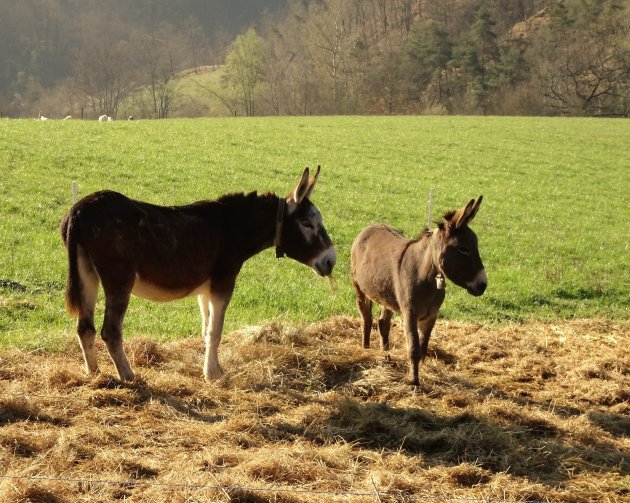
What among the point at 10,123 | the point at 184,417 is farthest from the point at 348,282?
the point at 10,123

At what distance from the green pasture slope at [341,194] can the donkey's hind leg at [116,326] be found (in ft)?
5.64

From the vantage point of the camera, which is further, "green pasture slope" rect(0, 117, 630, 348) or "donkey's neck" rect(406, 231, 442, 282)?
"green pasture slope" rect(0, 117, 630, 348)

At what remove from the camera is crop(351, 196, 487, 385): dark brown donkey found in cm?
705

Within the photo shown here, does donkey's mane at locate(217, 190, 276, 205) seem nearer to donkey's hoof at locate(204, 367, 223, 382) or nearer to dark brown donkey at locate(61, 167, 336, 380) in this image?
dark brown donkey at locate(61, 167, 336, 380)

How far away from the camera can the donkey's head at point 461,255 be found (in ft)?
23.1

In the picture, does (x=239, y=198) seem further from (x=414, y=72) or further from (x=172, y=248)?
(x=414, y=72)

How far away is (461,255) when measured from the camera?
704 centimetres

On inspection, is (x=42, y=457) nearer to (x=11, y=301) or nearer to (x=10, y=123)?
(x=11, y=301)

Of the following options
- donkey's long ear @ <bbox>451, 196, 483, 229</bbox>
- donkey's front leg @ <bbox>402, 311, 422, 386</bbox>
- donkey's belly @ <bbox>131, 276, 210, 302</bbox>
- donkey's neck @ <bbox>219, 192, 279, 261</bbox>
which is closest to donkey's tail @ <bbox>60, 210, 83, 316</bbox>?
donkey's belly @ <bbox>131, 276, 210, 302</bbox>

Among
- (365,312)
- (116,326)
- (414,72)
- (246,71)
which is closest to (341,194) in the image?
(365,312)

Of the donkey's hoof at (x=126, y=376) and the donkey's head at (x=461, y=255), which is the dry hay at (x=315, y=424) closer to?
the donkey's hoof at (x=126, y=376)

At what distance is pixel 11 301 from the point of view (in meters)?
10.3

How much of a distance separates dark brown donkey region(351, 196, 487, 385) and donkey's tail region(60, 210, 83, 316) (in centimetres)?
344

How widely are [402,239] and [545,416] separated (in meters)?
2.77
